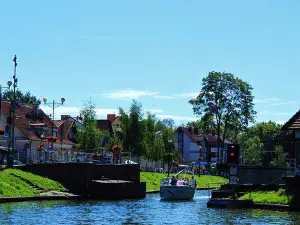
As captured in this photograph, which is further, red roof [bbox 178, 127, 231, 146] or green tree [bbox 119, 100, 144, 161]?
red roof [bbox 178, 127, 231, 146]

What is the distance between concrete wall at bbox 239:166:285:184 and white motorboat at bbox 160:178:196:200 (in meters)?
5.82

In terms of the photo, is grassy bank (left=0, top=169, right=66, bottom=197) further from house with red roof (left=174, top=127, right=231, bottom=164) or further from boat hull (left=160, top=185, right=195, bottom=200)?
house with red roof (left=174, top=127, right=231, bottom=164)

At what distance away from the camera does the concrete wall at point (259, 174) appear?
58938mm

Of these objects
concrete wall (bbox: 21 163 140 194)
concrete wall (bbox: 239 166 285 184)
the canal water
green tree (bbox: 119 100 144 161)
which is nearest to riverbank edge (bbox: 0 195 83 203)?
the canal water

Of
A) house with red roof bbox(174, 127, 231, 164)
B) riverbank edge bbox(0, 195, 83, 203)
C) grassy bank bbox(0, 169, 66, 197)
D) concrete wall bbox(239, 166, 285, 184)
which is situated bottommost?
riverbank edge bbox(0, 195, 83, 203)

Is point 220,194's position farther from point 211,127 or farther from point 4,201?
point 211,127

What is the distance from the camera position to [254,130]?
182 meters

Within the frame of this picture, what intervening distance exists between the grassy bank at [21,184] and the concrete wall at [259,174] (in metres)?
15.9

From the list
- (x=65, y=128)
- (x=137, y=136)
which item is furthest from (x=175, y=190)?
(x=65, y=128)

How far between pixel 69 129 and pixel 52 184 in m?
48.1

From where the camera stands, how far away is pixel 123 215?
137ft

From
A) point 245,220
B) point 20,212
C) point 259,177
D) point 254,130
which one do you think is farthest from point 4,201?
point 254,130

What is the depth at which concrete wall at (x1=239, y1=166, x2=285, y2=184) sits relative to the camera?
5894 centimetres

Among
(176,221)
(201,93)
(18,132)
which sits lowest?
(176,221)
